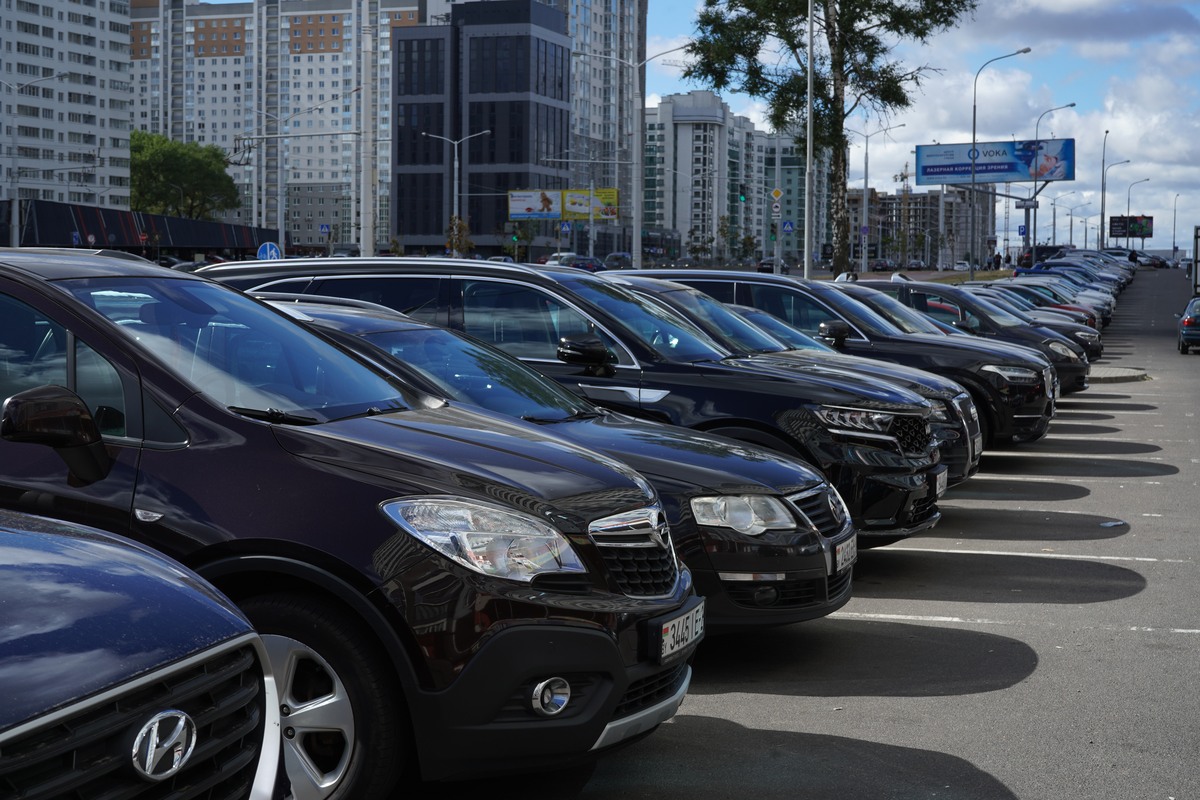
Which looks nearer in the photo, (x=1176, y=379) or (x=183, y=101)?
(x=1176, y=379)

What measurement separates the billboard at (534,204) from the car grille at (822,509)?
379ft

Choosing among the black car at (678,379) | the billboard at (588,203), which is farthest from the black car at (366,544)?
the billboard at (588,203)

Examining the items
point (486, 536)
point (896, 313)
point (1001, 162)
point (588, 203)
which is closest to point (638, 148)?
point (896, 313)

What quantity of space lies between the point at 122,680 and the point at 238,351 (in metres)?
2.45

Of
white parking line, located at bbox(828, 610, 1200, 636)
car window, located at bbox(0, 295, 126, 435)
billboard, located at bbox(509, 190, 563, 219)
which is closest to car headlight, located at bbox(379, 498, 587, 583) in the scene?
car window, located at bbox(0, 295, 126, 435)

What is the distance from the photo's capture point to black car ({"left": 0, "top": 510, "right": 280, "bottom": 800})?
221 cm

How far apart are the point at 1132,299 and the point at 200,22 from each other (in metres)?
159

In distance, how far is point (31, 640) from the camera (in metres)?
2.33

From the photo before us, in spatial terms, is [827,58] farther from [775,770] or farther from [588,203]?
[588,203]

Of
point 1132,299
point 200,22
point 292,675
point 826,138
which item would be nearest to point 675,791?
point 292,675

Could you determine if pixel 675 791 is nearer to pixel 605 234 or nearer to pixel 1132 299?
pixel 1132 299

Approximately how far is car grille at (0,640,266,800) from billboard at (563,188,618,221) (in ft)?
381

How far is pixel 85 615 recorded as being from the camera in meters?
2.49

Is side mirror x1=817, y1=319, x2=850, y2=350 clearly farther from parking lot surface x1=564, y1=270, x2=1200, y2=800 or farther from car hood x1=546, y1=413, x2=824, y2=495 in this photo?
car hood x1=546, y1=413, x2=824, y2=495
